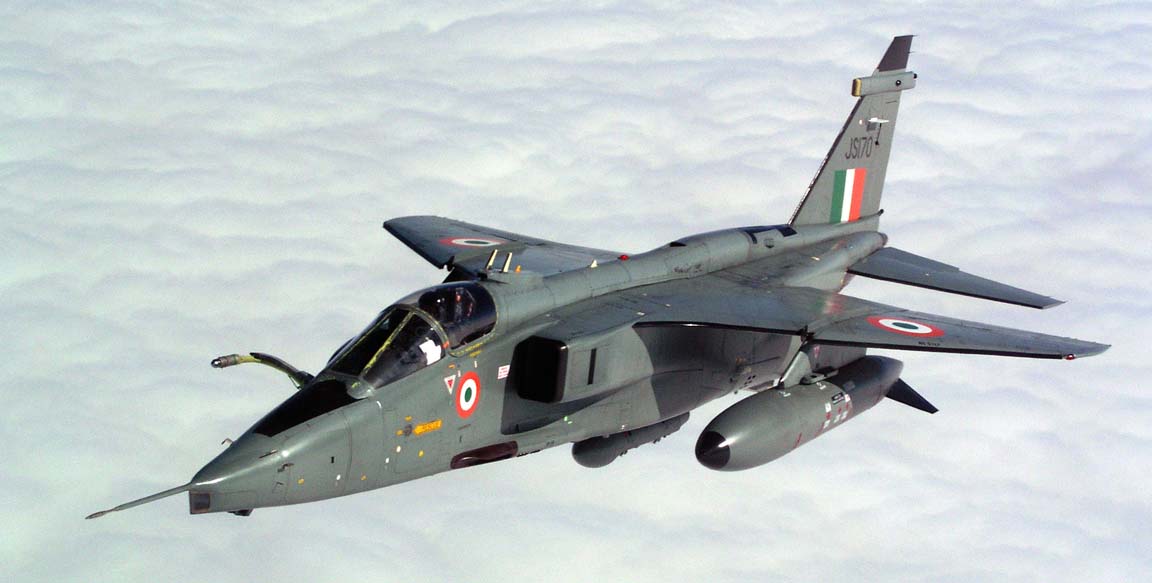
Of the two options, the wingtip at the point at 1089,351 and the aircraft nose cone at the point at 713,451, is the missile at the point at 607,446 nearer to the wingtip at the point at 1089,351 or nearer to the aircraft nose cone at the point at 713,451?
the aircraft nose cone at the point at 713,451

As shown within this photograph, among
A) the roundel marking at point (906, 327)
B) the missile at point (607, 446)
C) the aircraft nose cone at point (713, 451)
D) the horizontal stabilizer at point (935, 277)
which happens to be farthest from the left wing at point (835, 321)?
the horizontal stabilizer at point (935, 277)

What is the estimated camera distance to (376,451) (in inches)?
451

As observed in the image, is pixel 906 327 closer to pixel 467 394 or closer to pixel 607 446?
pixel 607 446

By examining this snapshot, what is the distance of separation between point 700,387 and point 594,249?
3.58 m

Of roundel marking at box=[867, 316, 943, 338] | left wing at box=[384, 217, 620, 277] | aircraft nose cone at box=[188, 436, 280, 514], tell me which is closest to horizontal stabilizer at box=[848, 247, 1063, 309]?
roundel marking at box=[867, 316, 943, 338]

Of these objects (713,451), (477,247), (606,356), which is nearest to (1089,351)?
(713,451)

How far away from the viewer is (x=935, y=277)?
648 inches

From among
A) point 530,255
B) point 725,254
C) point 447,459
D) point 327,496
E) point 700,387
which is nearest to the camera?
point 327,496

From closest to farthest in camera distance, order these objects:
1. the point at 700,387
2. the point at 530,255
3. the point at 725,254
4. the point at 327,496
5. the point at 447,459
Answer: the point at 327,496, the point at 447,459, the point at 700,387, the point at 725,254, the point at 530,255

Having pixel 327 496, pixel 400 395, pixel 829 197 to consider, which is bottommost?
pixel 327 496

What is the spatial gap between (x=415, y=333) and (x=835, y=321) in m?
4.97

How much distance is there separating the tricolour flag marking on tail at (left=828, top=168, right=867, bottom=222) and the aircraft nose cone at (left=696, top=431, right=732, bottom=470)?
5.38 metres

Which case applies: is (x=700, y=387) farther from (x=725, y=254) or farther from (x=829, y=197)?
(x=829, y=197)

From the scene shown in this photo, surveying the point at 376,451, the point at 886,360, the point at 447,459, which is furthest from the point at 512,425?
the point at 886,360
